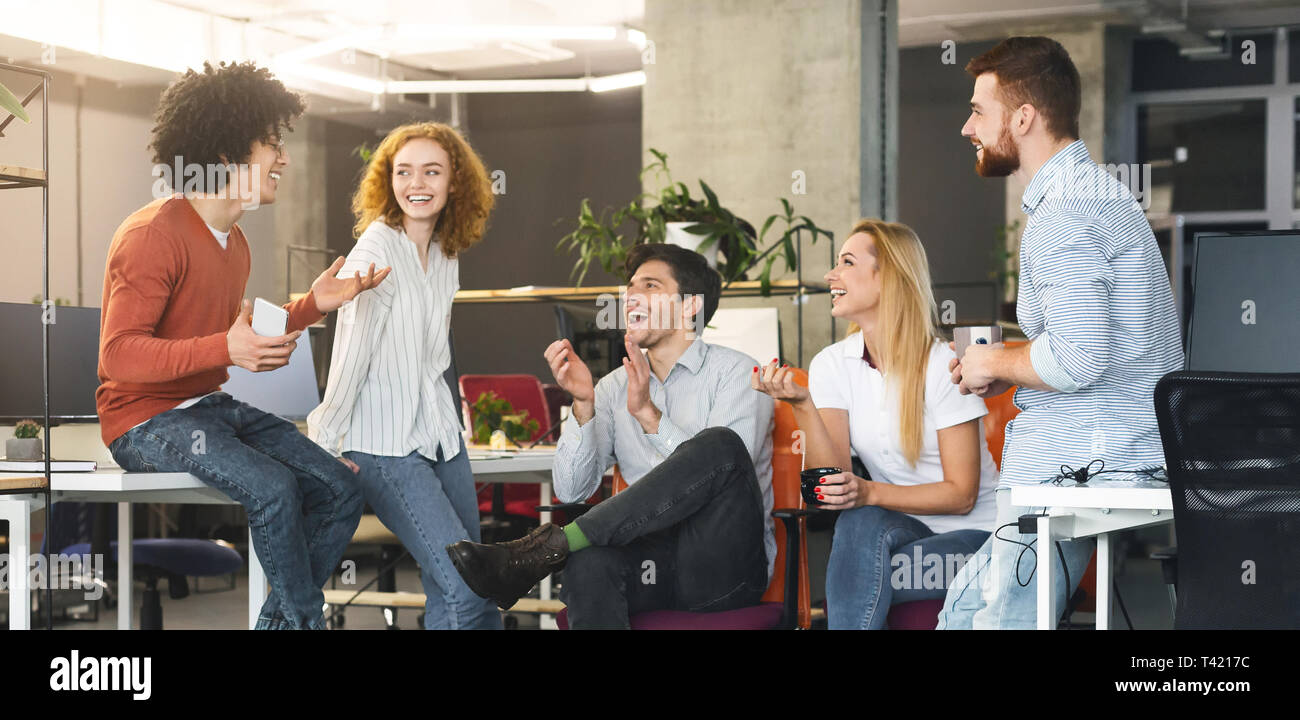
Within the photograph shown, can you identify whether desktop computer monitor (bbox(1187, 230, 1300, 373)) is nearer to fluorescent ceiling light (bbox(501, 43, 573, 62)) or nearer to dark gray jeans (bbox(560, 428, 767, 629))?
dark gray jeans (bbox(560, 428, 767, 629))

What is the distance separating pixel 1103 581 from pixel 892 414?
31.8 inches

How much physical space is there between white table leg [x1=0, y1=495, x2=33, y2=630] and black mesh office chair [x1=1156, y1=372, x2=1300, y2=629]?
211 cm

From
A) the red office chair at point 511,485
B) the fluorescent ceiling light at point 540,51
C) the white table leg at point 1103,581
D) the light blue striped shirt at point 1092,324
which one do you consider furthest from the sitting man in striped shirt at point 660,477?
the fluorescent ceiling light at point 540,51

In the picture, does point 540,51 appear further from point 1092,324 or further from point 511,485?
point 1092,324

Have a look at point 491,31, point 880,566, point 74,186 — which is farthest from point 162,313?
point 74,186

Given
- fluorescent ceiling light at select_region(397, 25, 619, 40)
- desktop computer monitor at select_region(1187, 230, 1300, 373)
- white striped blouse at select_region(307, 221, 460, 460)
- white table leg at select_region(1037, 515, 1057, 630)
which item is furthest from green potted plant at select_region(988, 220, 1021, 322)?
white table leg at select_region(1037, 515, 1057, 630)

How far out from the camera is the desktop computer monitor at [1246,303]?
101 inches

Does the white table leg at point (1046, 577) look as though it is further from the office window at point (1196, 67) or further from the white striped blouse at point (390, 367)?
the office window at point (1196, 67)

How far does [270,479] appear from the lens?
2.41 m

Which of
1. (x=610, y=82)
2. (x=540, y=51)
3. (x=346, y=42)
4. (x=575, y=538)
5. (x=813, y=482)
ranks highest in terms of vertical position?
(x=540, y=51)

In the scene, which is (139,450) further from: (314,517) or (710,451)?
(710,451)

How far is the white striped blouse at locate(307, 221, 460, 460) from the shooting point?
264cm

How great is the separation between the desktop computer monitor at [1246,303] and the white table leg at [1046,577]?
0.81m
